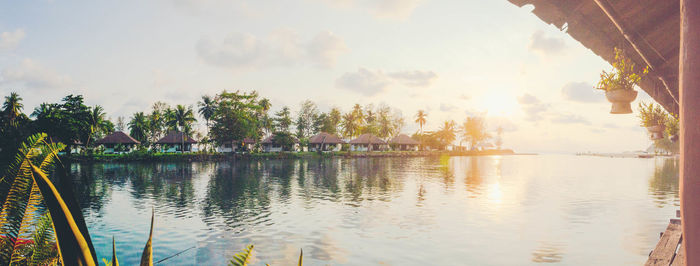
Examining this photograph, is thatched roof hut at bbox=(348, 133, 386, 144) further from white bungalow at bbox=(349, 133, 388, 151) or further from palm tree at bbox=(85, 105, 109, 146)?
palm tree at bbox=(85, 105, 109, 146)

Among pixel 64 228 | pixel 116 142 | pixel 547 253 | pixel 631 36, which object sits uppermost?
pixel 631 36

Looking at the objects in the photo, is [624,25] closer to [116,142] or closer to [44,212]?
[44,212]

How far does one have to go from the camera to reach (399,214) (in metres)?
15.7

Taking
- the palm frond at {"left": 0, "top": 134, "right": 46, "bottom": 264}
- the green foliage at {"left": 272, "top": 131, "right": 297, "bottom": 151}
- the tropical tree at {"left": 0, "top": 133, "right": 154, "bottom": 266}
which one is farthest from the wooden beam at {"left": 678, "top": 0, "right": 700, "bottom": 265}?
the green foliage at {"left": 272, "top": 131, "right": 297, "bottom": 151}

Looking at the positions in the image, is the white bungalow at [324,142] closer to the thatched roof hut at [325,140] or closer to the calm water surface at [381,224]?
the thatched roof hut at [325,140]

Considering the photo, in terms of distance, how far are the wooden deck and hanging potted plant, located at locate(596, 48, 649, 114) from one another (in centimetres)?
217

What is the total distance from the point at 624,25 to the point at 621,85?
3.64 ft

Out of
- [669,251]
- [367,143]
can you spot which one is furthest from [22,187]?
[367,143]

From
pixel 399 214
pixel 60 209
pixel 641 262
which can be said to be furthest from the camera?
pixel 399 214

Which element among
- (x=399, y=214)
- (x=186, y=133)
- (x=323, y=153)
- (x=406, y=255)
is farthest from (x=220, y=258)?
(x=186, y=133)

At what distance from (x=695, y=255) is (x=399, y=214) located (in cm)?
1438

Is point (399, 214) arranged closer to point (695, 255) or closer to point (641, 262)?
point (641, 262)

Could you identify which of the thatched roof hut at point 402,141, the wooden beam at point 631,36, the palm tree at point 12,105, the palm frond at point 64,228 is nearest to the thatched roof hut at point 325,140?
the thatched roof hut at point 402,141

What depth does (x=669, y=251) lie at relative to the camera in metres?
5.86
